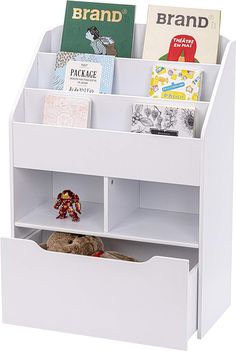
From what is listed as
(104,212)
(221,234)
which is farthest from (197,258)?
(104,212)

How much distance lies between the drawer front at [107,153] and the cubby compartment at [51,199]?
0.46 feet

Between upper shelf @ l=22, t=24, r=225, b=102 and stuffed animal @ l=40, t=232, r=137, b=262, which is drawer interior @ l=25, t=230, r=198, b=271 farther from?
upper shelf @ l=22, t=24, r=225, b=102

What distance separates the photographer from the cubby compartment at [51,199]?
161 inches

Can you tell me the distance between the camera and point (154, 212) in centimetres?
422

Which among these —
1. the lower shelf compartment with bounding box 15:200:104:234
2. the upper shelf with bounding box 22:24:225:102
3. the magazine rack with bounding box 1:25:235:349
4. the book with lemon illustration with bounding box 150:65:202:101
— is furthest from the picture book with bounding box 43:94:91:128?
the lower shelf compartment with bounding box 15:200:104:234

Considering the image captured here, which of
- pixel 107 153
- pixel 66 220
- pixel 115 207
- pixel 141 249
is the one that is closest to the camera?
pixel 107 153

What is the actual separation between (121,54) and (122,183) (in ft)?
1.61

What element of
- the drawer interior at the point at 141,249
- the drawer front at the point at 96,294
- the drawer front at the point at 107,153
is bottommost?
the drawer front at the point at 96,294

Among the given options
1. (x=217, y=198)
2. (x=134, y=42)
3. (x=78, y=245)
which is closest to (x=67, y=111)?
(x=134, y=42)

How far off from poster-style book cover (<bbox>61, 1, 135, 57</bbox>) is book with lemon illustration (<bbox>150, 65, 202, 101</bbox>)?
0.59ft

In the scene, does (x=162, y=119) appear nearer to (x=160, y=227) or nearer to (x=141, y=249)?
(x=160, y=227)

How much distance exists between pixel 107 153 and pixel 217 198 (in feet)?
1.43

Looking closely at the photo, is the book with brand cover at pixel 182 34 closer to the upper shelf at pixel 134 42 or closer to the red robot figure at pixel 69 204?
the upper shelf at pixel 134 42

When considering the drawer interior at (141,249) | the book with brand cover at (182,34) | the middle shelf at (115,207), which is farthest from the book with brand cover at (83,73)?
the drawer interior at (141,249)
